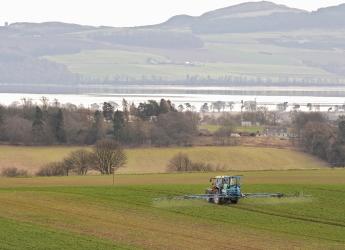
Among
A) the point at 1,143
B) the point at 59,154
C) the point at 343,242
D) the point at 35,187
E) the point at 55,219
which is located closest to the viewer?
the point at 343,242

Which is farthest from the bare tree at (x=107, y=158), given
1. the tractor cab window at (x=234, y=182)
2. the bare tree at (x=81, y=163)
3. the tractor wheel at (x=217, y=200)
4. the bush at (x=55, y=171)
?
the tractor wheel at (x=217, y=200)

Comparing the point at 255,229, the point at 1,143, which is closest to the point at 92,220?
the point at 255,229

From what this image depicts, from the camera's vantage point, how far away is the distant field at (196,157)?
98562 millimetres

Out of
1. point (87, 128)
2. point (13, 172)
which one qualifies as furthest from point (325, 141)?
point (13, 172)

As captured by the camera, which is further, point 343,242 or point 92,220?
point 92,220

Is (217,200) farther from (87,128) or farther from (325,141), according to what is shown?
(87,128)

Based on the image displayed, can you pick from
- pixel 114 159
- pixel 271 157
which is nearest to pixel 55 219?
pixel 114 159

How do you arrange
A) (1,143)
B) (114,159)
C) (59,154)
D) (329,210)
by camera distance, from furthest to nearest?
(1,143) → (59,154) → (114,159) → (329,210)

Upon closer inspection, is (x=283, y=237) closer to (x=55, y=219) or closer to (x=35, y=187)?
(x=55, y=219)

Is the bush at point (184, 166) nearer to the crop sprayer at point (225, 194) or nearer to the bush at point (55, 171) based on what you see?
the bush at point (55, 171)

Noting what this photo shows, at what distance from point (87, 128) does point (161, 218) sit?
2960 inches

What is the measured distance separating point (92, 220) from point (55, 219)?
4.65 ft

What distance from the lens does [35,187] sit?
5356 centimetres

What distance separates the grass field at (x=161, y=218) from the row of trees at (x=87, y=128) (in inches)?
2164
